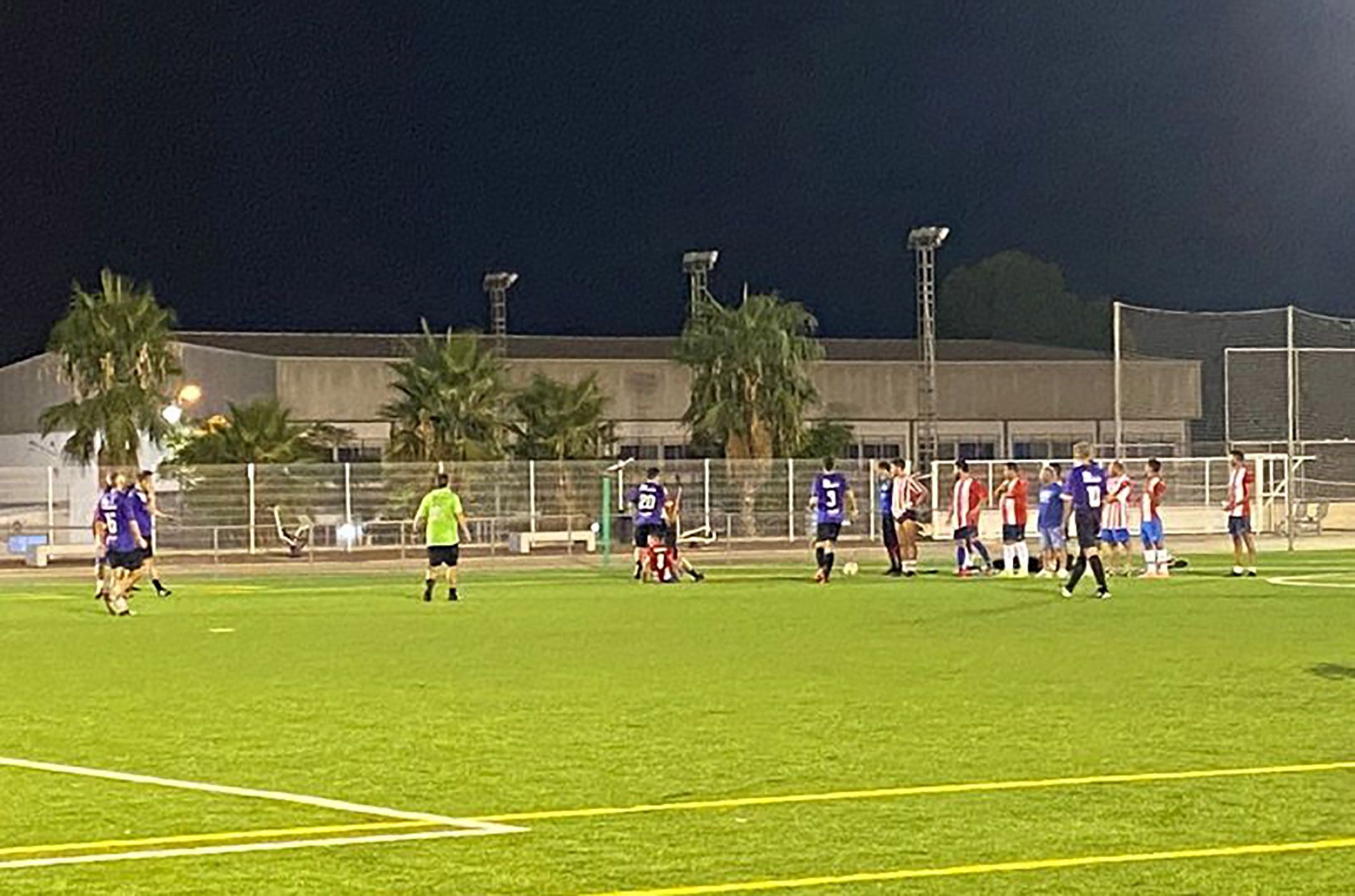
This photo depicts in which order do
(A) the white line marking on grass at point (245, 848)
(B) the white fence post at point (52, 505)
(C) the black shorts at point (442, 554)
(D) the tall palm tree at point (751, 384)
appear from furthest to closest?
(D) the tall palm tree at point (751, 384)
(B) the white fence post at point (52, 505)
(C) the black shorts at point (442, 554)
(A) the white line marking on grass at point (245, 848)

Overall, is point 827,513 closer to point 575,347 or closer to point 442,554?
point 442,554

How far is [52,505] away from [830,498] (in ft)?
81.1

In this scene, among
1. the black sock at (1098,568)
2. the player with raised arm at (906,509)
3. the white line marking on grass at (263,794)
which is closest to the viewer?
the white line marking on grass at (263,794)

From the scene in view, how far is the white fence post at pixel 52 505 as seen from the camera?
52750 millimetres

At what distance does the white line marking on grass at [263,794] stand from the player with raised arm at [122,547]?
1618 centimetres

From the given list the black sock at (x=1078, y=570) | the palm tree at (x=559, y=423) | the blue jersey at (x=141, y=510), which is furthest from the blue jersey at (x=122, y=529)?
the palm tree at (x=559, y=423)

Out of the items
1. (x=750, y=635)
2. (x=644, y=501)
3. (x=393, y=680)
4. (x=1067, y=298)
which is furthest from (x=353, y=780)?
(x=1067, y=298)

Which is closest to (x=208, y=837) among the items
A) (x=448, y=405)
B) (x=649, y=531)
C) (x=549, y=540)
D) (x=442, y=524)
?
(x=442, y=524)

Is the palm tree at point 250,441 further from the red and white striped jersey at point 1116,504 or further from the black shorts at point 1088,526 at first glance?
the black shorts at point 1088,526

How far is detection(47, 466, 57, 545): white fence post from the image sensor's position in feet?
173

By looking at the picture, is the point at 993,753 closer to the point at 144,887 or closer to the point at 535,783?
the point at 535,783

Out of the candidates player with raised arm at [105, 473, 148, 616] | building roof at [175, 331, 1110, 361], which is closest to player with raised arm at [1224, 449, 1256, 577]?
player with raised arm at [105, 473, 148, 616]

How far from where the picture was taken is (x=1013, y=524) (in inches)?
1464

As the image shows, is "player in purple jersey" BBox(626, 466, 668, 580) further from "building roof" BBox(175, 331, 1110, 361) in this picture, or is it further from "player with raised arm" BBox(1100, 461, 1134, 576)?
"building roof" BBox(175, 331, 1110, 361)
